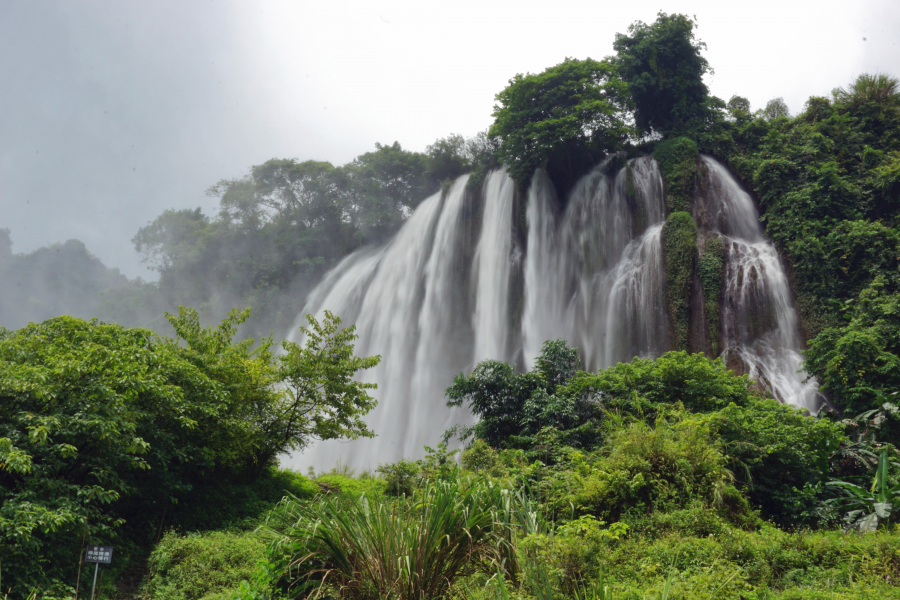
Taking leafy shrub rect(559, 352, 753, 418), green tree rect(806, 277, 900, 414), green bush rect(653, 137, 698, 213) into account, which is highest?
green bush rect(653, 137, 698, 213)

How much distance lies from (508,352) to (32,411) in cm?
1567

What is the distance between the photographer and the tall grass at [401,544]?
3.63 metres

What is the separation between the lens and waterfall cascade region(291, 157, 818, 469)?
16.0 m

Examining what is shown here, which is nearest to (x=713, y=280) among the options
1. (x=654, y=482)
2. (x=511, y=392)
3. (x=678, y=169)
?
(x=678, y=169)

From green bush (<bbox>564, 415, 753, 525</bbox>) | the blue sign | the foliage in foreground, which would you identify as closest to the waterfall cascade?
the foliage in foreground

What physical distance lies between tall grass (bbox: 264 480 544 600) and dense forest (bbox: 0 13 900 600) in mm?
20

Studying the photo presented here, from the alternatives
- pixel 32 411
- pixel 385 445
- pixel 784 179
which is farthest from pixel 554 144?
pixel 32 411

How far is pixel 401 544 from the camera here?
368 centimetres

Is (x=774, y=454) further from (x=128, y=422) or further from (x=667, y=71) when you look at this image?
(x=667, y=71)

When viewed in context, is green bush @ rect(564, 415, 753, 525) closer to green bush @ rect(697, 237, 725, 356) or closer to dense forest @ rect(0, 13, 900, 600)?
dense forest @ rect(0, 13, 900, 600)

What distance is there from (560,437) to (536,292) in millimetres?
11043

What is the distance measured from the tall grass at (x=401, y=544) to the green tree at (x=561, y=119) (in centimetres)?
1903

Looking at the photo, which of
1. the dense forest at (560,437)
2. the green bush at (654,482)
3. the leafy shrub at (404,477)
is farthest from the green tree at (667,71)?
the green bush at (654,482)

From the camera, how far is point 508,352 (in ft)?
67.4
